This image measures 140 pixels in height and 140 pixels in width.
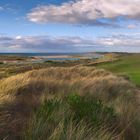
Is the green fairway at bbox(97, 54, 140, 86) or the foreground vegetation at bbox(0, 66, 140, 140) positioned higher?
the foreground vegetation at bbox(0, 66, 140, 140)

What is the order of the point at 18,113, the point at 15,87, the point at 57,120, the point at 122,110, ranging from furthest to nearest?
the point at 15,87
the point at 122,110
the point at 18,113
the point at 57,120

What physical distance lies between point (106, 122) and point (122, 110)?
1512mm

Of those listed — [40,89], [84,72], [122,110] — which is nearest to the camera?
[122,110]

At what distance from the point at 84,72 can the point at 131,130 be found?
11477 millimetres

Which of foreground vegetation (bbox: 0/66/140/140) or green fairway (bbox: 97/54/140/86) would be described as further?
green fairway (bbox: 97/54/140/86)

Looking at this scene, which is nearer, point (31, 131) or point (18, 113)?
point (31, 131)

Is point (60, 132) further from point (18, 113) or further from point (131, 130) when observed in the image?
point (131, 130)

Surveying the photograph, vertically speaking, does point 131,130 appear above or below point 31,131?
below

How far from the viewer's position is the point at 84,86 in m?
12.7

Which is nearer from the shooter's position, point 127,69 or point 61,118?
point 61,118

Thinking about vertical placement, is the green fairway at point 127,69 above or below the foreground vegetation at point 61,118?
below

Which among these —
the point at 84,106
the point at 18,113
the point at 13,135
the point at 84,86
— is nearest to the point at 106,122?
the point at 84,106

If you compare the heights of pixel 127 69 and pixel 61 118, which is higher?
pixel 61 118

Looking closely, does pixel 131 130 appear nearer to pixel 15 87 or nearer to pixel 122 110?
pixel 122 110
